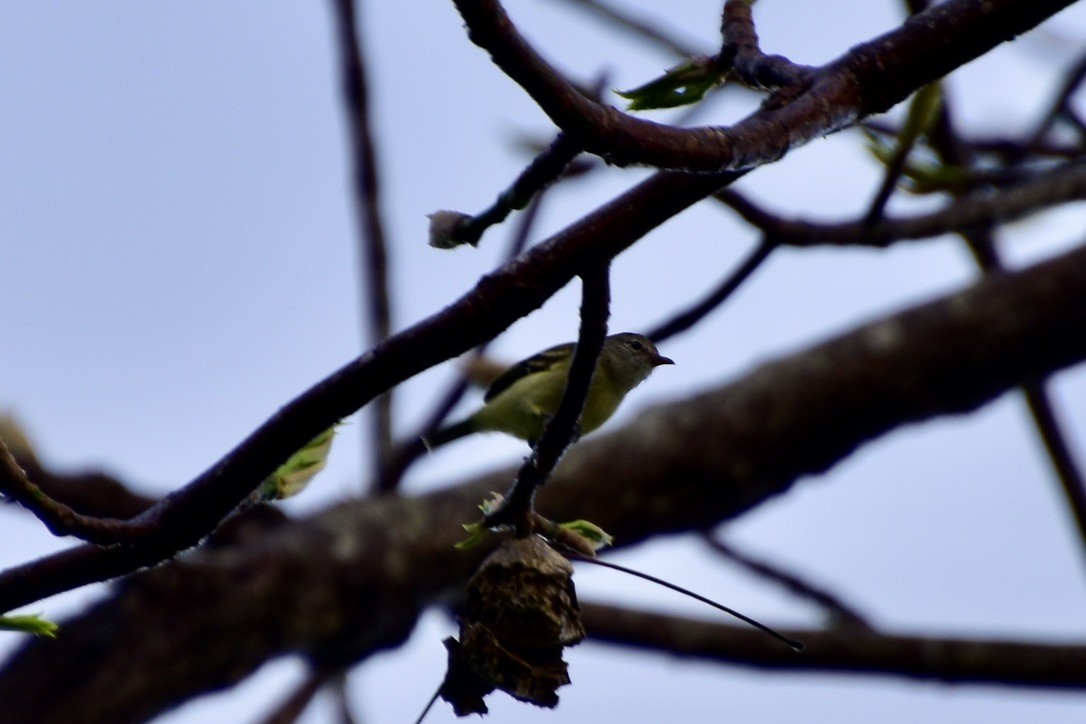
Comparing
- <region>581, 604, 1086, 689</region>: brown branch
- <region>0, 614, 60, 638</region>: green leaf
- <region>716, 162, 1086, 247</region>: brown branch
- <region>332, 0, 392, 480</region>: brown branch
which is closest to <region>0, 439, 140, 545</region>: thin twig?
<region>0, 614, 60, 638</region>: green leaf

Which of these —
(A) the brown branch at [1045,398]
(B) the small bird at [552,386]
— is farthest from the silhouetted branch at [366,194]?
(A) the brown branch at [1045,398]

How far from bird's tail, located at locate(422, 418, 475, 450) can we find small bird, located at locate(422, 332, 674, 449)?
10.4 inches

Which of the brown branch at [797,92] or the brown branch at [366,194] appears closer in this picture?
the brown branch at [797,92]

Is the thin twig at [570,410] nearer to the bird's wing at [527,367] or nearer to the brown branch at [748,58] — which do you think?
the brown branch at [748,58]

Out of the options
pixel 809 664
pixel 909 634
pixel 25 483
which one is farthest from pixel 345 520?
pixel 25 483

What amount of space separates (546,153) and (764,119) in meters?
0.34

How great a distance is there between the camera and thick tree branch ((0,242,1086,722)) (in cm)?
438

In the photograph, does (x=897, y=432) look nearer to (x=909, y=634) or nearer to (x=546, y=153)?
(x=909, y=634)

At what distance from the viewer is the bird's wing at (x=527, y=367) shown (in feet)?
15.5

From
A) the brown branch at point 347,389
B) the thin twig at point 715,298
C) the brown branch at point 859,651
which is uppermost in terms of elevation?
the brown branch at point 859,651

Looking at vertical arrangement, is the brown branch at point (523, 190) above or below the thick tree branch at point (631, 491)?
below

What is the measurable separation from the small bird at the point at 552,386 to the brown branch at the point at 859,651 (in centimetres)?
76

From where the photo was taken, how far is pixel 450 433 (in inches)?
224

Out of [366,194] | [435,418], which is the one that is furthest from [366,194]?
[435,418]
